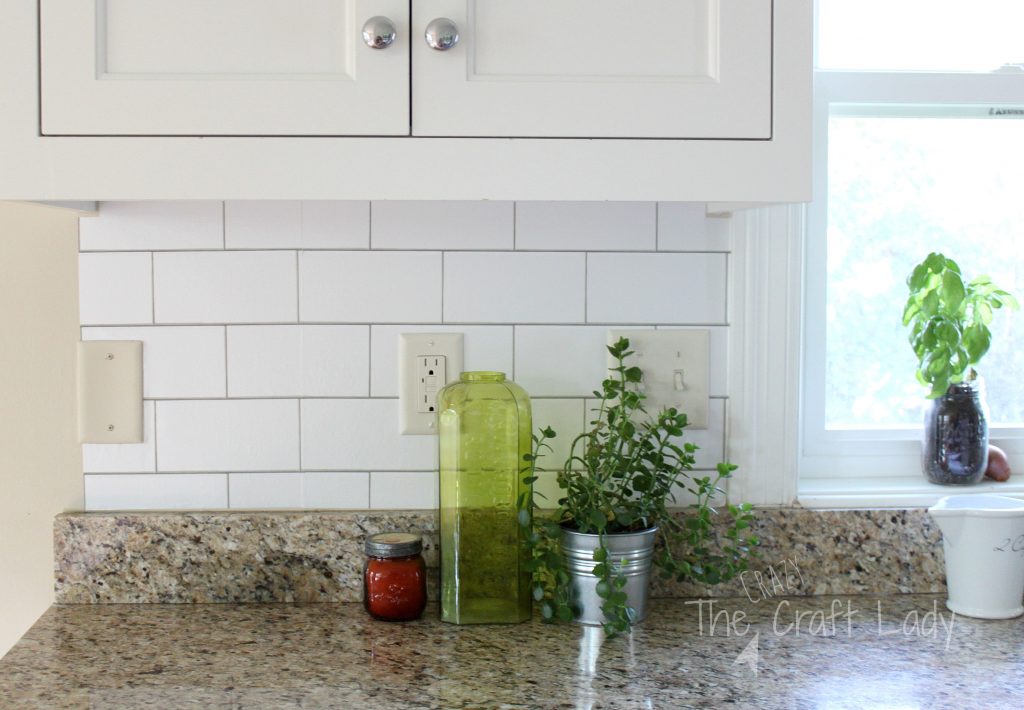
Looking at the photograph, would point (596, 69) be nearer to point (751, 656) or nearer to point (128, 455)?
point (751, 656)

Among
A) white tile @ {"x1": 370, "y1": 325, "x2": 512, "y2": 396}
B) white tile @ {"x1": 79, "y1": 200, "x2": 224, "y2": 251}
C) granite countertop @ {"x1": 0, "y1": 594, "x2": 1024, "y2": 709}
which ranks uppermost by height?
white tile @ {"x1": 79, "y1": 200, "x2": 224, "y2": 251}

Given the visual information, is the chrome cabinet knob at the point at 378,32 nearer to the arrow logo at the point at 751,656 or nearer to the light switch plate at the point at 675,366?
the light switch plate at the point at 675,366

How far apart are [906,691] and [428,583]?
62cm

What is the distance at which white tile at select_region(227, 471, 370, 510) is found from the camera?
1409 millimetres

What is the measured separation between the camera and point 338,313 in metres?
1.40

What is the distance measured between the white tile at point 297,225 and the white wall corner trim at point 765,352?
52 cm

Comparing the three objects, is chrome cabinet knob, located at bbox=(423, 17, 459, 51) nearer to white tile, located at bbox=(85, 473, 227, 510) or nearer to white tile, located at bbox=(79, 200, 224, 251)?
white tile, located at bbox=(79, 200, 224, 251)

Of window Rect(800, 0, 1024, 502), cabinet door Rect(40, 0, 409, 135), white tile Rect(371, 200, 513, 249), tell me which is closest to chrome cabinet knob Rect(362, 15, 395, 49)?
cabinet door Rect(40, 0, 409, 135)

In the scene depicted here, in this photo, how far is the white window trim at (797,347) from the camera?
1409 mm

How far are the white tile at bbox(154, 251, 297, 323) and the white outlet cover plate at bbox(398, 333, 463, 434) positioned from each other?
17cm

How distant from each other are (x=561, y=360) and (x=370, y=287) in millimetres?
280

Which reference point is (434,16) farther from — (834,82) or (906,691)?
(906,691)

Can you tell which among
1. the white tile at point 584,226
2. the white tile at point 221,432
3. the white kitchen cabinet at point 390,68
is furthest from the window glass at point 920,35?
the white tile at point 221,432

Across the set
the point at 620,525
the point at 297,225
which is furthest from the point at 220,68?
the point at 620,525
